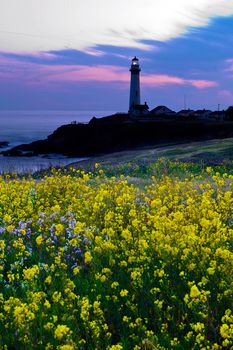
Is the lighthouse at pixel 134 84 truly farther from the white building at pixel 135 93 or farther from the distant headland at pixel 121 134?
the distant headland at pixel 121 134

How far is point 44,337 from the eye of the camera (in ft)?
15.3

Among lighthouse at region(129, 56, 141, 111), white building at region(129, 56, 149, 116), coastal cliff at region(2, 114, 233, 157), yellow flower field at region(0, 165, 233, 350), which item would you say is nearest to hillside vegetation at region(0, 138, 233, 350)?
yellow flower field at region(0, 165, 233, 350)

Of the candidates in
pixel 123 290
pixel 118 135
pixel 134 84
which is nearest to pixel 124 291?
pixel 123 290

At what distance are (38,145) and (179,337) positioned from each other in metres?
88.6

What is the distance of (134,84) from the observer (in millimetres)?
109375

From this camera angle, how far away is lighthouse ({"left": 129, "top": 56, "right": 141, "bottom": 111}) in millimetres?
108938

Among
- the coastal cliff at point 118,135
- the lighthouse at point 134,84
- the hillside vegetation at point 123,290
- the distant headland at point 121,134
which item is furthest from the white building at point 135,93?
the hillside vegetation at point 123,290

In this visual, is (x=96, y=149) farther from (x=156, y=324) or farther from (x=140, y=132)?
(x=156, y=324)

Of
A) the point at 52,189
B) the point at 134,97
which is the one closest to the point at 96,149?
the point at 134,97

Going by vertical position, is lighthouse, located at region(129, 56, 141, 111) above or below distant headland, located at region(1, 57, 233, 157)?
above

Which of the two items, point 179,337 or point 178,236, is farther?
point 178,236

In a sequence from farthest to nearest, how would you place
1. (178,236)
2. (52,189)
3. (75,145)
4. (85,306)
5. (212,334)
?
1. (75,145)
2. (52,189)
3. (178,236)
4. (212,334)
5. (85,306)

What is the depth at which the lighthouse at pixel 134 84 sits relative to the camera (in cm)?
10894

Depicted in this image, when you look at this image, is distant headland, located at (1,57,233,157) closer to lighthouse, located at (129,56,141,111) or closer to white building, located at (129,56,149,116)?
white building, located at (129,56,149,116)
